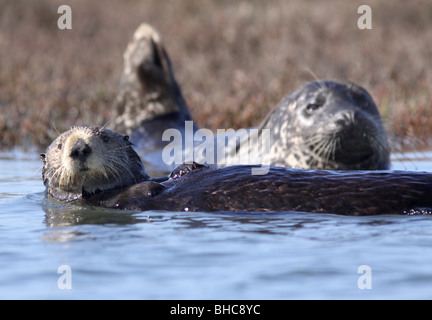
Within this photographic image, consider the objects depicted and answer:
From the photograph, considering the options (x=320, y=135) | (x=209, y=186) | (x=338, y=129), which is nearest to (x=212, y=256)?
(x=209, y=186)

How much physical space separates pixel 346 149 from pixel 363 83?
6.82 m

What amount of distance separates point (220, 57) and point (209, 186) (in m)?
10.4

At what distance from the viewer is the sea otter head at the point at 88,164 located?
17.2 ft

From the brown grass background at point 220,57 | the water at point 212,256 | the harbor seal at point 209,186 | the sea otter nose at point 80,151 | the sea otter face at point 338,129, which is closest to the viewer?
the water at point 212,256

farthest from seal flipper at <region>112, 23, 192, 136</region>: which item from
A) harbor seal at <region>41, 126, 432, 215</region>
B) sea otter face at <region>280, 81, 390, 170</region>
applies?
harbor seal at <region>41, 126, 432, 215</region>

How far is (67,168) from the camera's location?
524 cm

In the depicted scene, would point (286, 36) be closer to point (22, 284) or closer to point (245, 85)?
point (245, 85)

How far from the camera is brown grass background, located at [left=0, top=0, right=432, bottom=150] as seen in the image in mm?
10867

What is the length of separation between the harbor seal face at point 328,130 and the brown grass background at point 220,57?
0.78 m

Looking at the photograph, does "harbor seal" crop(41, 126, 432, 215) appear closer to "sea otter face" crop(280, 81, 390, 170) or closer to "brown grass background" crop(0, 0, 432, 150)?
"sea otter face" crop(280, 81, 390, 170)

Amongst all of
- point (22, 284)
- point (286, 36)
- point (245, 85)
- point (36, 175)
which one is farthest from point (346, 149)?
point (286, 36)

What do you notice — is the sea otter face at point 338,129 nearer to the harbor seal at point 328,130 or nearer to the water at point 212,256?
the harbor seal at point 328,130

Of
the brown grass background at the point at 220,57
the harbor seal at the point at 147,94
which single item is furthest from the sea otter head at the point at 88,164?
the harbor seal at the point at 147,94

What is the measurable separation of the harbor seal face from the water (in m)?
2.00
